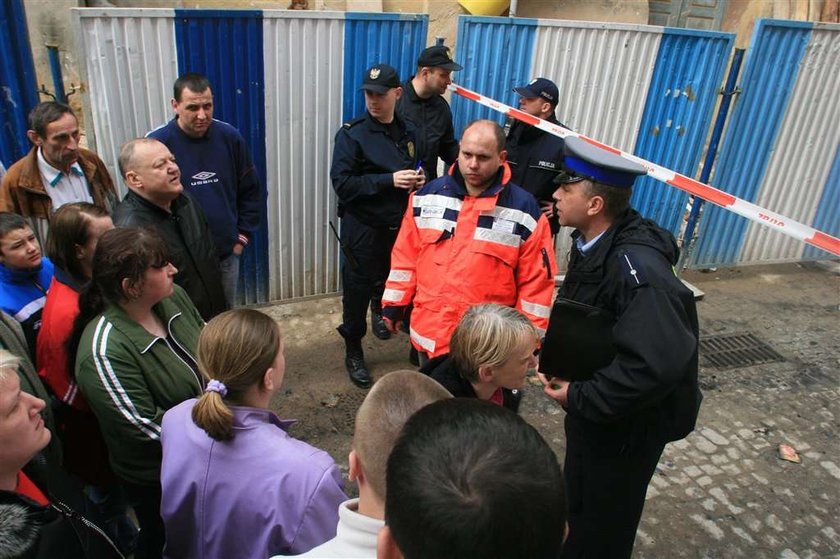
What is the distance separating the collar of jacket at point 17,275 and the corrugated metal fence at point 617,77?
3.69 meters

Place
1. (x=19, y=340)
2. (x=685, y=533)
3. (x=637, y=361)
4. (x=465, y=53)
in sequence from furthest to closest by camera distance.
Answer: (x=465, y=53) < (x=685, y=533) < (x=19, y=340) < (x=637, y=361)

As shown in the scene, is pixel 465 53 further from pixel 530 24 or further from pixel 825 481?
pixel 825 481

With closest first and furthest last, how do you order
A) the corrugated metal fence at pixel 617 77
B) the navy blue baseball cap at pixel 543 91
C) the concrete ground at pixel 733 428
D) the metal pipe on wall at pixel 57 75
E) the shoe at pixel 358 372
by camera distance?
the concrete ground at pixel 733 428, the metal pipe on wall at pixel 57 75, the shoe at pixel 358 372, the navy blue baseball cap at pixel 543 91, the corrugated metal fence at pixel 617 77

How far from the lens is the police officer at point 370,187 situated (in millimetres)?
4137

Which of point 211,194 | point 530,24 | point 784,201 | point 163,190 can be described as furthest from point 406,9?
point 163,190

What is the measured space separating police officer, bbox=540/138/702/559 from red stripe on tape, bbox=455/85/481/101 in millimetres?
2692

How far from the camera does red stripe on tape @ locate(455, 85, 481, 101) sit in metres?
5.07

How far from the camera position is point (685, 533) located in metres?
3.39

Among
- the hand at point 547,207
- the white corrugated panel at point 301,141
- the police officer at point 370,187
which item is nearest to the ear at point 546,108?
the hand at point 547,207

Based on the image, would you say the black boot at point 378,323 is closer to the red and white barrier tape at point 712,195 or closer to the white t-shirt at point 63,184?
the red and white barrier tape at point 712,195

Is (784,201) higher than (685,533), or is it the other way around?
(784,201)

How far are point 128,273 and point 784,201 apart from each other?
22.2ft

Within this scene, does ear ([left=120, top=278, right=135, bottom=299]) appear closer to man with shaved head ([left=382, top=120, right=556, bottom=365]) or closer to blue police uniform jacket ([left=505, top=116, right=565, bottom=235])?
man with shaved head ([left=382, top=120, right=556, bottom=365])

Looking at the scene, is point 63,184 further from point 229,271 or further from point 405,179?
point 405,179
